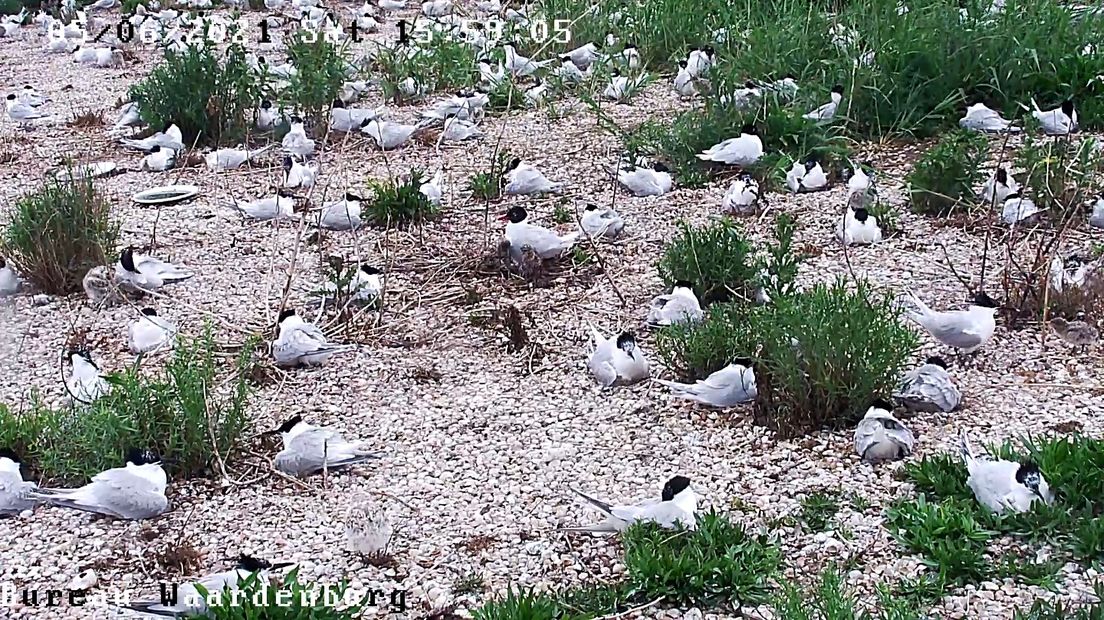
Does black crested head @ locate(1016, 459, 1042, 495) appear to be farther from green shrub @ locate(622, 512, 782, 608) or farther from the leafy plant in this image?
green shrub @ locate(622, 512, 782, 608)

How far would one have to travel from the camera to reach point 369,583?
9.14 ft

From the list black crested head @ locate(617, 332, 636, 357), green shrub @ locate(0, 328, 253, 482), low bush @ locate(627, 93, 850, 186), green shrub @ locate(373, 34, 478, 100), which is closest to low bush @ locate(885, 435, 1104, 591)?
black crested head @ locate(617, 332, 636, 357)

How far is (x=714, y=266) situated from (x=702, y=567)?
1661 mm

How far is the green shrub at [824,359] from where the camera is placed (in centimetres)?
328

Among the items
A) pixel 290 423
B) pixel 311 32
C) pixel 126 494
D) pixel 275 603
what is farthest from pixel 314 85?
pixel 275 603

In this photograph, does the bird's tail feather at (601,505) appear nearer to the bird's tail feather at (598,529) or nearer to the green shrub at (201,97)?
the bird's tail feather at (598,529)

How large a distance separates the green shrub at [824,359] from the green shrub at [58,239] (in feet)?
8.02

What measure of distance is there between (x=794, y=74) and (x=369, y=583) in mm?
4020

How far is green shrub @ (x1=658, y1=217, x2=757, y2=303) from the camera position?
13.6 ft

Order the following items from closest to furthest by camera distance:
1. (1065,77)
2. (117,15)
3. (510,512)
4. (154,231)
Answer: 1. (510,512)
2. (154,231)
3. (1065,77)
4. (117,15)

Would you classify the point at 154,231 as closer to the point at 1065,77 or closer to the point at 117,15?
the point at 1065,77

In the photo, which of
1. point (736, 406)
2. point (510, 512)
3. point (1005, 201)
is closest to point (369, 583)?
point (510, 512)

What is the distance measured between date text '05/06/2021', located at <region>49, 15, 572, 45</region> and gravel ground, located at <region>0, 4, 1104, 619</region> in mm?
2463

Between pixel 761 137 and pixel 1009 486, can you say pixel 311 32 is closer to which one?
pixel 761 137
